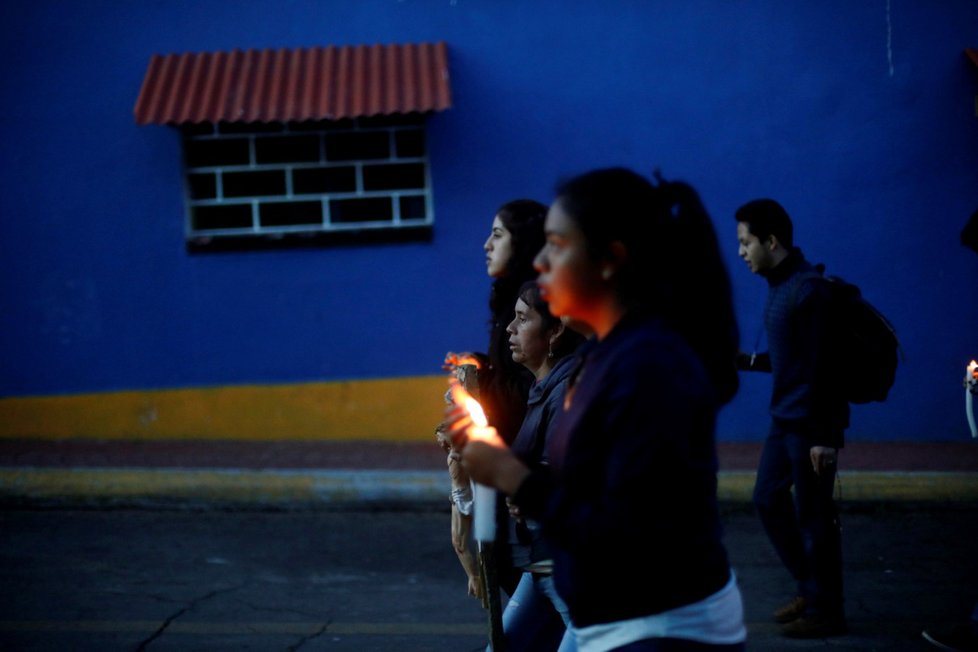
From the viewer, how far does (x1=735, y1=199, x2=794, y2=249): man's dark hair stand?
527 cm

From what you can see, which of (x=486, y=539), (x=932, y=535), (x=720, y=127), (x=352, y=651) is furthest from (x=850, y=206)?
(x=486, y=539)

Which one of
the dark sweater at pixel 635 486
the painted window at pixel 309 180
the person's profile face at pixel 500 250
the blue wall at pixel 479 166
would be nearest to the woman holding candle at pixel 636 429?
the dark sweater at pixel 635 486

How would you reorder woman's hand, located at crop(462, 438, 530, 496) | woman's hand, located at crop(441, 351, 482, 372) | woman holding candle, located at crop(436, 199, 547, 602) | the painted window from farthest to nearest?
the painted window
woman holding candle, located at crop(436, 199, 547, 602)
woman's hand, located at crop(441, 351, 482, 372)
woman's hand, located at crop(462, 438, 530, 496)

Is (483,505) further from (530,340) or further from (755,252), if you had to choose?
(755,252)

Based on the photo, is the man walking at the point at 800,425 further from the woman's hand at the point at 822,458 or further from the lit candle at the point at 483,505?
the lit candle at the point at 483,505

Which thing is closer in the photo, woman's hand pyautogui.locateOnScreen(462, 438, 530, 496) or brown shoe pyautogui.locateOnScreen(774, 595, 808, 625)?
woman's hand pyautogui.locateOnScreen(462, 438, 530, 496)

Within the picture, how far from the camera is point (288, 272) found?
32.7ft

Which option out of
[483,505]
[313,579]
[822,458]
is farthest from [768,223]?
[483,505]

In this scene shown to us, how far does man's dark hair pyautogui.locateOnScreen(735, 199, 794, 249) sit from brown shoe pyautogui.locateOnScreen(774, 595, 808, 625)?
161cm

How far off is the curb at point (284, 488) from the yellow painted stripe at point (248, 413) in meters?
1.63

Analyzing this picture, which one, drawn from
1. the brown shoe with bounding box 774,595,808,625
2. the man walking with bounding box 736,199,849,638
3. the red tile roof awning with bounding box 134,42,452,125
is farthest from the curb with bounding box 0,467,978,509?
the red tile roof awning with bounding box 134,42,452,125

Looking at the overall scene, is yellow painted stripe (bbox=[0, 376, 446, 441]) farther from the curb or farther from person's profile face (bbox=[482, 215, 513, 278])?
person's profile face (bbox=[482, 215, 513, 278])

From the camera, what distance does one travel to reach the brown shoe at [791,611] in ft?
17.8

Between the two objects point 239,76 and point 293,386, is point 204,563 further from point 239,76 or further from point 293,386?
point 239,76
